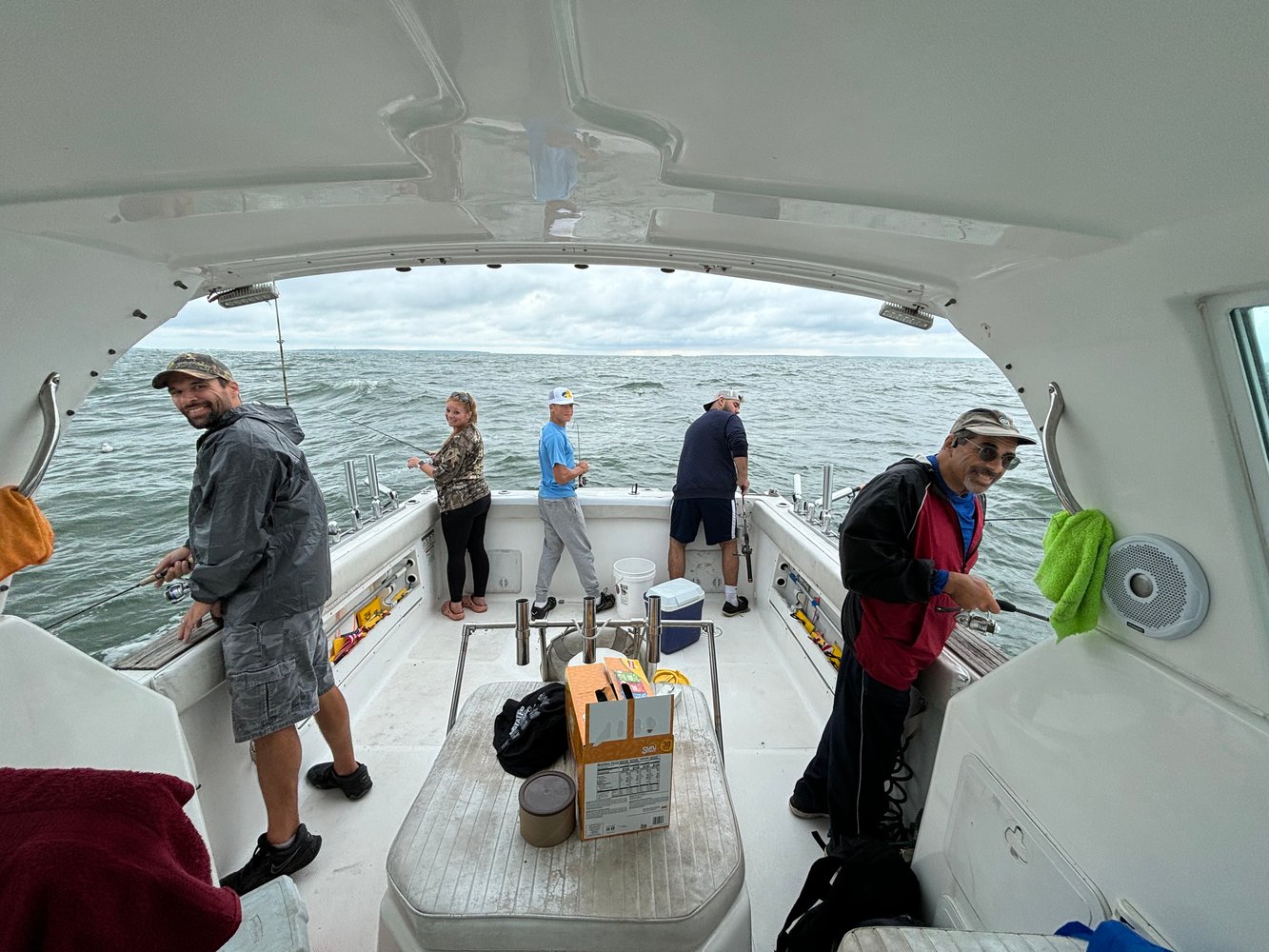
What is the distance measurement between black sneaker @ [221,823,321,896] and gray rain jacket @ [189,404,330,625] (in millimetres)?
831

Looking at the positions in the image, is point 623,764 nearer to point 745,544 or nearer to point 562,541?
point 562,541

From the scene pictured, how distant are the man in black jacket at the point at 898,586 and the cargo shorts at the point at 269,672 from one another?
1820mm

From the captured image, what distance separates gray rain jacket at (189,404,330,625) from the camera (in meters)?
1.66

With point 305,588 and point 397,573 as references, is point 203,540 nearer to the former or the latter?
point 305,588

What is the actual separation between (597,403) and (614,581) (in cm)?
1135

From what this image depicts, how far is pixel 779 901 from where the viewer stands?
1.91 metres

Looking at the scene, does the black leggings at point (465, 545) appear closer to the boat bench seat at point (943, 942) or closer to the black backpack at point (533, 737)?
the black backpack at point (533, 737)

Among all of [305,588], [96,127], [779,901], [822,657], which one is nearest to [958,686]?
[779,901]

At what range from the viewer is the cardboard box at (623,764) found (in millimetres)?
1269

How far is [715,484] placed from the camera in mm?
3688

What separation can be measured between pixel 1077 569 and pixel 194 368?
2.42m

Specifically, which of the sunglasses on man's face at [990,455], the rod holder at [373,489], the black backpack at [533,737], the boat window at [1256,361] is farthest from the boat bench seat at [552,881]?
the rod holder at [373,489]

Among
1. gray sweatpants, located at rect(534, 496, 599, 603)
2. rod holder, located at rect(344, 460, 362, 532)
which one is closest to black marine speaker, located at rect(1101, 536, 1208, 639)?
gray sweatpants, located at rect(534, 496, 599, 603)

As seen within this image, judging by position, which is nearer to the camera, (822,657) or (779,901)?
A: (779,901)
